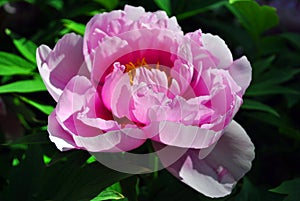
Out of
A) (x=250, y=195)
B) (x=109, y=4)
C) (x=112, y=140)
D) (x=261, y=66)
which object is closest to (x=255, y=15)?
(x=261, y=66)

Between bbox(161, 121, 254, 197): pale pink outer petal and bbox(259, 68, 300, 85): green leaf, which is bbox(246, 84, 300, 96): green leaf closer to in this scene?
bbox(259, 68, 300, 85): green leaf

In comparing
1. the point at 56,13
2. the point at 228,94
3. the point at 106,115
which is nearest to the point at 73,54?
the point at 106,115

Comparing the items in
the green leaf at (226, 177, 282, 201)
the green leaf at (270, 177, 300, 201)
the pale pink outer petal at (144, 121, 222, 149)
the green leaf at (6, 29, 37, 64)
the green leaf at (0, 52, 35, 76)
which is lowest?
the green leaf at (226, 177, 282, 201)

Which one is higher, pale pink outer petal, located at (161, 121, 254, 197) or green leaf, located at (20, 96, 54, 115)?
pale pink outer petal, located at (161, 121, 254, 197)

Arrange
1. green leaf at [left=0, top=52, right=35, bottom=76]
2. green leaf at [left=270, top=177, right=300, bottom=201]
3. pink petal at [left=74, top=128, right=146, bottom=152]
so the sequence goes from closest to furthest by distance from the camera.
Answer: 1. pink petal at [left=74, top=128, right=146, bottom=152]
2. green leaf at [left=270, top=177, right=300, bottom=201]
3. green leaf at [left=0, top=52, right=35, bottom=76]

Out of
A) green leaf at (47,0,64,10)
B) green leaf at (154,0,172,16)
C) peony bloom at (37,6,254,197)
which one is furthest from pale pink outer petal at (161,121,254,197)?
green leaf at (47,0,64,10)

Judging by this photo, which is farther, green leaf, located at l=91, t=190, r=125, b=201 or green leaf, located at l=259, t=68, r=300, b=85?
green leaf, located at l=259, t=68, r=300, b=85

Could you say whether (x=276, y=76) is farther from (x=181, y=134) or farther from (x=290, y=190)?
(x=181, y=134)
